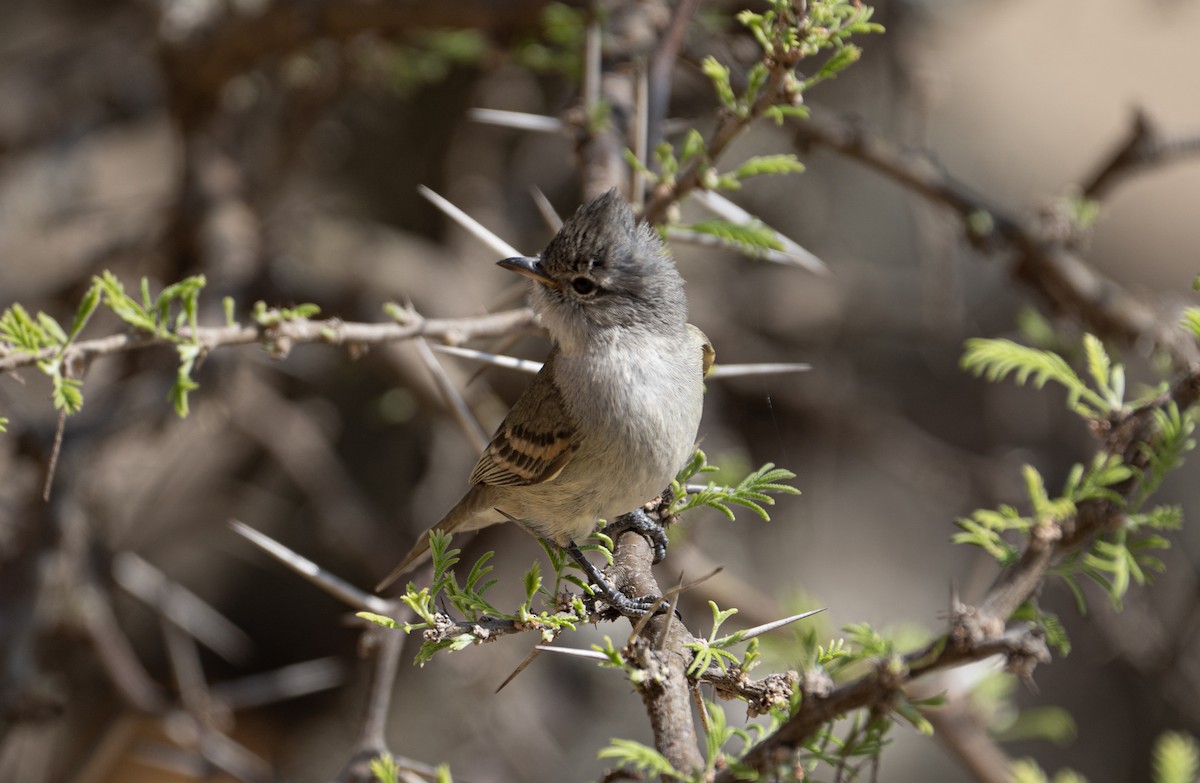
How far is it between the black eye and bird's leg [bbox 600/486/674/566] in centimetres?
65

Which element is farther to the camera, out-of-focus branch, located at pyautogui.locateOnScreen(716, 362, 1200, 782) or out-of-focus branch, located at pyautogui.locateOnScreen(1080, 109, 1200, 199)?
out-of-focus branch, located at pyautogui.locateOnScreen(1080, 109, 1200, 199)

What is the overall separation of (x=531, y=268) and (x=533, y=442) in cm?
53

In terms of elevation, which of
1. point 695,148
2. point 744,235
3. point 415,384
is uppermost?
point 695,148

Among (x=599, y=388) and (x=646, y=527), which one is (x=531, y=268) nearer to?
(x=599, y=388)

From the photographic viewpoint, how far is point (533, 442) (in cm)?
302

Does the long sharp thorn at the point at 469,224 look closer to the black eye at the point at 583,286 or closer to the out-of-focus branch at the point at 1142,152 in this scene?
the black eye at the point at 583,286

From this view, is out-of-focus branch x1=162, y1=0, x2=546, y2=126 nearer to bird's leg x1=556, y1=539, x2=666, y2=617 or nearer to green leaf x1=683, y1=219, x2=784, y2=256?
green leaf x1=683, y1=219, x2=784, y2=256

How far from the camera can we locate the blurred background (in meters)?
4.39

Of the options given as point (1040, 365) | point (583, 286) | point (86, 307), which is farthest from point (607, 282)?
point (86, 307)

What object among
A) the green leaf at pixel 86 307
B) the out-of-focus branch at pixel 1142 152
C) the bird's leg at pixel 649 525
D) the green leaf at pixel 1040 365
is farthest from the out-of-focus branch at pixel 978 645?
the out-of-focus branch at pixel 1142 152

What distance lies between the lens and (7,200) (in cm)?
491

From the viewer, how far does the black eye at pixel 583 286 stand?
3.04 m

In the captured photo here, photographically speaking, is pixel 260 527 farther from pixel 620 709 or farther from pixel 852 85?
pixel 852 85

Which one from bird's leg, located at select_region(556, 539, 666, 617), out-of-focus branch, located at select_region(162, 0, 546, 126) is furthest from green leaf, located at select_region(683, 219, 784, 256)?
out-of-focus branch, located at select_region(162, 0, 546, 126)
